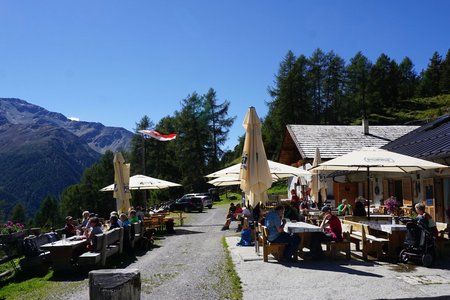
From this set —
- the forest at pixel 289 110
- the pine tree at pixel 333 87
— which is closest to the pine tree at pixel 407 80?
the forest at pixel 289 110

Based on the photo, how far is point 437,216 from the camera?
51.7 ft

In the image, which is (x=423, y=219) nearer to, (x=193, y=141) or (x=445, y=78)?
(x=193, y=141)

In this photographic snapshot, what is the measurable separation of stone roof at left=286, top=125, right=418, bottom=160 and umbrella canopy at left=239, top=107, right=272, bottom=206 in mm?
14972

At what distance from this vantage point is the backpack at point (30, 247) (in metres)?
10.1

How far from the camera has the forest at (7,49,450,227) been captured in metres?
58.1

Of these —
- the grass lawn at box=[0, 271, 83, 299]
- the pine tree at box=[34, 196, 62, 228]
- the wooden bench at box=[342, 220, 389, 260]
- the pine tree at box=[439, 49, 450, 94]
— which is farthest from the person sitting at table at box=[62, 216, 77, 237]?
the pine tree at box=[34, 196, 62, 228]

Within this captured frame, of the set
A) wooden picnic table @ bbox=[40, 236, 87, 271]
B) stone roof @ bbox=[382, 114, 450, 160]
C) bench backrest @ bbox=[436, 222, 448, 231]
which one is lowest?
wooden picnic table @ bbox=[40, 236, 87, 271]

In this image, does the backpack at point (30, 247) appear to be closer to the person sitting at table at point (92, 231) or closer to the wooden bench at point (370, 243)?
the person sitting at table at point (92, 231)

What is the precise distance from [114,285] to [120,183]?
539 inches

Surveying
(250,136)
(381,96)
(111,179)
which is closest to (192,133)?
(111,179)

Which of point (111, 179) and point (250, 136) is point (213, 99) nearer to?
point (111, 179)

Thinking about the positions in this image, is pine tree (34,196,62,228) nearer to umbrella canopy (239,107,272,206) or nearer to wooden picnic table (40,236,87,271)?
umbrella canopy (239,107,272,206)

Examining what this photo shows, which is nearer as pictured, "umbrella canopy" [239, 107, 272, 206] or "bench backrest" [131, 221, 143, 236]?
"umbrella canopy" [239, 107, 272, 206]

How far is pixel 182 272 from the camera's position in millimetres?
9000
